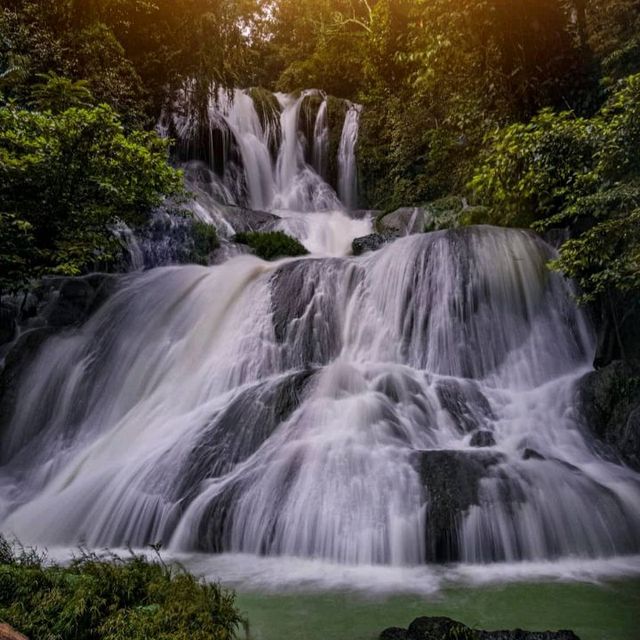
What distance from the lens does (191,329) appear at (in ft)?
33.5

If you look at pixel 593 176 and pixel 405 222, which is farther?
pixel 405 222

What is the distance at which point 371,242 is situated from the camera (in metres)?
14.4

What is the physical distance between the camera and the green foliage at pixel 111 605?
2.70m

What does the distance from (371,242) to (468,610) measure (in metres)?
11.2

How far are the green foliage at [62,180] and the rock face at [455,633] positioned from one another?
22.6 ft

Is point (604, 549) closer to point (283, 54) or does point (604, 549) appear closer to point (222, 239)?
point (222, 239)

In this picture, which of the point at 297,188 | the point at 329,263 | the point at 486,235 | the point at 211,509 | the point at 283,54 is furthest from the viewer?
the point at 283,54

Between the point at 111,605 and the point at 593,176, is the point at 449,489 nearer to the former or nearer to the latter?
the point at 111,605

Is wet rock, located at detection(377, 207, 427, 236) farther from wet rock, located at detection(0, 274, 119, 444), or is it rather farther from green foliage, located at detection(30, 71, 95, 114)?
green foliage, located at detection(30, 71, 95, 114)

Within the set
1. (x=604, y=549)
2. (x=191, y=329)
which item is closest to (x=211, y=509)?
(x=604, y=549)

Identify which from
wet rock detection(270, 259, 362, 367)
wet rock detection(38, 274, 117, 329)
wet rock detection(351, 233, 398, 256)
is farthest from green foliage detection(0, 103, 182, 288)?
wet rock detection(351, 233, 398, 256)

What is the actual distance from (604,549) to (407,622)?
239 cm

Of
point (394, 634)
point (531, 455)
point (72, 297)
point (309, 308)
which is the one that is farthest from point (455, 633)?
point (72, 297)

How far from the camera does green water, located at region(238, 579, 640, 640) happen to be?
3.65 m
